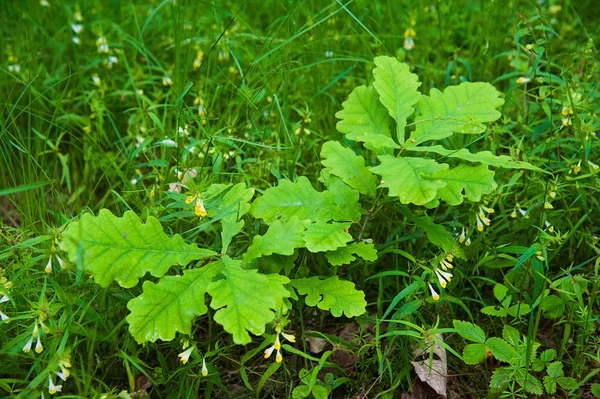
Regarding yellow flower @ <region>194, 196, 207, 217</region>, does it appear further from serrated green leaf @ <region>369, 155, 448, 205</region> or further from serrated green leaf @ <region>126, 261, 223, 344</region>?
serrated green leaf @ <region>369, 155, 448, 205</region>

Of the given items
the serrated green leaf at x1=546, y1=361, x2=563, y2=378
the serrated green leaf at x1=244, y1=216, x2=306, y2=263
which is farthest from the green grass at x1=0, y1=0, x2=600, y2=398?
the serrated green leaf at x1=244, y1=216, x2=306, y2=263

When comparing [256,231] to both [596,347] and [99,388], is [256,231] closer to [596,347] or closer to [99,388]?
[99,388]

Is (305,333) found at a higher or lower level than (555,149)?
lower

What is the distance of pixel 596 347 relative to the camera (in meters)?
2.31

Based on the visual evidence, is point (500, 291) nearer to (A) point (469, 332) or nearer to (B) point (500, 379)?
(A) point (469, 332)

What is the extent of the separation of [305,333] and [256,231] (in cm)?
42

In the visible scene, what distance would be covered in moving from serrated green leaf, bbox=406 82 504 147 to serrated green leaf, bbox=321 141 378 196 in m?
0.24

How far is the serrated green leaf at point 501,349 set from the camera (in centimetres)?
215

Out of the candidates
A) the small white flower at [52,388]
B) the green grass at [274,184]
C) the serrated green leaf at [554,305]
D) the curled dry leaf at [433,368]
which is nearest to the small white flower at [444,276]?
the green grass at [274,184]

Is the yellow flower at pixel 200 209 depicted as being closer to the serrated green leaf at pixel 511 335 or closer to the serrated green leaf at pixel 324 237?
the serrated green leaf at pixel 324 237

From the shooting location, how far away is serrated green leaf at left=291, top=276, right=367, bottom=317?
212 cm

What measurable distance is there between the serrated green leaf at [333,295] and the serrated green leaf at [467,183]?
0.47 metres

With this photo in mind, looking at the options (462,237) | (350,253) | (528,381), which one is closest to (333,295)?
(350,253)

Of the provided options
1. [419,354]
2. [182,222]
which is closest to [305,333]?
[419,354]
